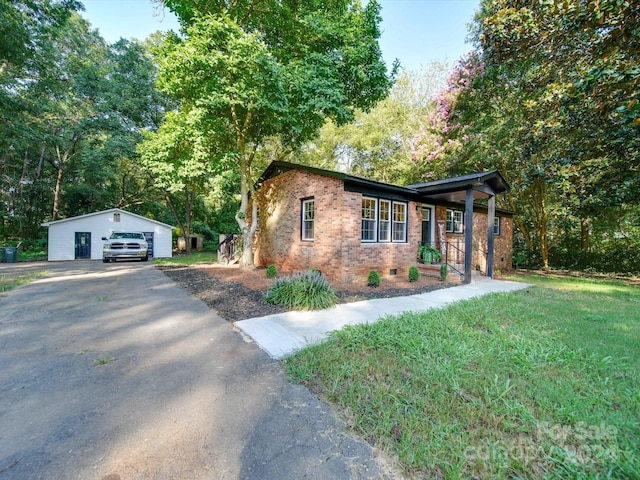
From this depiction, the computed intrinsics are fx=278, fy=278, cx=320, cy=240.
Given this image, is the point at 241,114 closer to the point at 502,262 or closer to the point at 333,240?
the point at 333,240

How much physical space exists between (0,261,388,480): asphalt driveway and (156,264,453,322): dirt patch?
1208 millimetres

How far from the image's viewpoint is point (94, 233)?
17.5 metres

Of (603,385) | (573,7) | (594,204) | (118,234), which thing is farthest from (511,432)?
(118,234)

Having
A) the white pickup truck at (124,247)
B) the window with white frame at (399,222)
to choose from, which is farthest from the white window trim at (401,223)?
the white pickup truck at (124,247)

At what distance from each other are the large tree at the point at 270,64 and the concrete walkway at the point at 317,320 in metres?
6.04

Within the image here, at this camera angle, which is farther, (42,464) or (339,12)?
(339,12)

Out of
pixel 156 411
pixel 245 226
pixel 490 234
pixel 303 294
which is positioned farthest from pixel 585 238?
pixel 156 411

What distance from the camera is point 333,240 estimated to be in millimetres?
8641

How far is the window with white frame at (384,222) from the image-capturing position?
9.66 m

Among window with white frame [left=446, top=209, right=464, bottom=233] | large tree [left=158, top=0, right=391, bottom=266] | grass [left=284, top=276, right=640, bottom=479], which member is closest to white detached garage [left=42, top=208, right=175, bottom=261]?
large tree [left=158, top=0, right=391, bottom=266]

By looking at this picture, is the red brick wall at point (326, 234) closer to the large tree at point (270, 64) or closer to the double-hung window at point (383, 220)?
the double-hung window at point (383, 220)

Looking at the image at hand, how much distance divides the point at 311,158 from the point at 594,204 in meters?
16.0

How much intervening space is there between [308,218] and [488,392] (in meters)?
7.96

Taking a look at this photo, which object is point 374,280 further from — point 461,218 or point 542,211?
point 542,211
